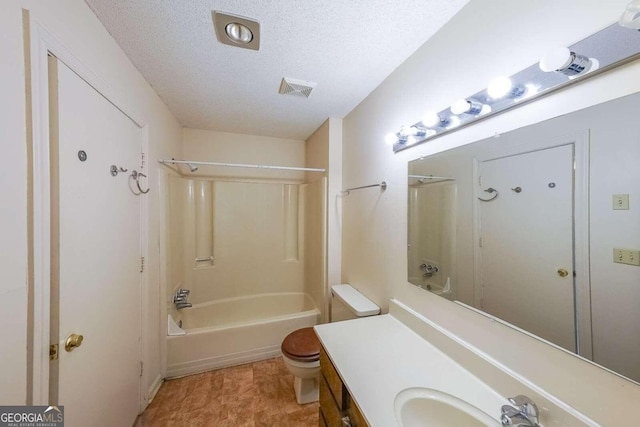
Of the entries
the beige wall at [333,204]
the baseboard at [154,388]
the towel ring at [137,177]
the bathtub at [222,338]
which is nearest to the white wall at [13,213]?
the towel ring at [137,177]

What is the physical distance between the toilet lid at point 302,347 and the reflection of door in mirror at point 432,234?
93 centimetres

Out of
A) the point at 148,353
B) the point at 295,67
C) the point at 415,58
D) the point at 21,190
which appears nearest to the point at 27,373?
the point at 21,190

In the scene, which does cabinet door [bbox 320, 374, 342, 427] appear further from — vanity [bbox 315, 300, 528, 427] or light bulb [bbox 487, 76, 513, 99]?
light bulb [bbox 487, 76, 513, 99]

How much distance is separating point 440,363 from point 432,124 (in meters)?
1.12

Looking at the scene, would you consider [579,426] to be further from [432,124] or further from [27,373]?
[27,373]

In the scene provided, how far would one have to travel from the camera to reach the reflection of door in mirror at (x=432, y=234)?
43.6 inches

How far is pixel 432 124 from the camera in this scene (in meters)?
1.12

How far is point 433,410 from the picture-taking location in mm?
827

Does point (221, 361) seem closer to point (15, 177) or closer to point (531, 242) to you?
point (15, 177)

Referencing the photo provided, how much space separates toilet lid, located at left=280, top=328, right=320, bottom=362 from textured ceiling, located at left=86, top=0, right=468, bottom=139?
6.41 feet

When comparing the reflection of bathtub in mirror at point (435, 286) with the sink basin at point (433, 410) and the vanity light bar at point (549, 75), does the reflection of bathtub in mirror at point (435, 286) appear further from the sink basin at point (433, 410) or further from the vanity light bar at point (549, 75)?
the vanity light bar at point (549, 75)

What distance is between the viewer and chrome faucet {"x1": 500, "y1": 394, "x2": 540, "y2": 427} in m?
0.69

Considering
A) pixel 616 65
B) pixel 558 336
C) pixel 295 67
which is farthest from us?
pixel 295 67

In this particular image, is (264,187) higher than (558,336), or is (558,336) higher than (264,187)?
(264,187)
